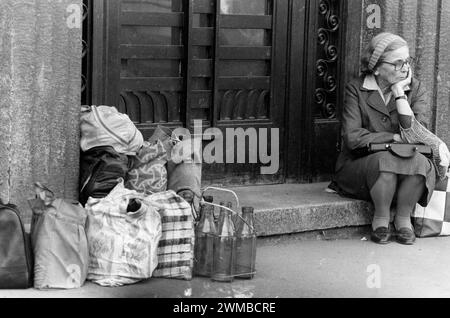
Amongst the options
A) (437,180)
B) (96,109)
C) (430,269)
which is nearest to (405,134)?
(437,180)

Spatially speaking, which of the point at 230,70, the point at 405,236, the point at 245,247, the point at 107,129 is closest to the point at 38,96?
the point at 107,129

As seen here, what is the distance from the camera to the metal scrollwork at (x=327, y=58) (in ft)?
25.0

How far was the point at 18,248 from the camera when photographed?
5.45 m

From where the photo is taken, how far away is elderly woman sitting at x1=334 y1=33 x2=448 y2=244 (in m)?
6.81

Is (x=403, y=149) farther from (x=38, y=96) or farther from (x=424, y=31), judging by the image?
(x=38, y=96)

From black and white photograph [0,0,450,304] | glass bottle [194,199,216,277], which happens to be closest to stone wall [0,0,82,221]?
black and white photograph [0,0,450,304]

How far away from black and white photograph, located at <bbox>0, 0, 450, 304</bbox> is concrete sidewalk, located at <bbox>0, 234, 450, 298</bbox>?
2 cm

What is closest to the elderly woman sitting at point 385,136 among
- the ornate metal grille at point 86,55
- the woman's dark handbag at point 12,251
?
the ornate metal grille at point 86,55

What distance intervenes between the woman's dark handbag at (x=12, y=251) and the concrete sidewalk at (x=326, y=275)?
7 cm

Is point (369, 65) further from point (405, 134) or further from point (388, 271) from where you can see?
point (388, 271)

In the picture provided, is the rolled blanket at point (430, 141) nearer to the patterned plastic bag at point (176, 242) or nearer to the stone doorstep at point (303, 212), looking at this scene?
the stone doorstep at point (303, 212)

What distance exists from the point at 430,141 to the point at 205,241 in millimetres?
1877

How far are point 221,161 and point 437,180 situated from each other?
57.2 inches

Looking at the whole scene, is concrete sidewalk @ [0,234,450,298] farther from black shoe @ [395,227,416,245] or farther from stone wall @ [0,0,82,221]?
stone wall @ [0,0,82,221]
